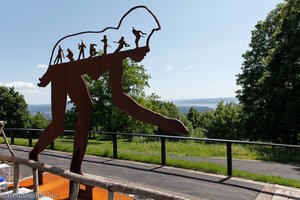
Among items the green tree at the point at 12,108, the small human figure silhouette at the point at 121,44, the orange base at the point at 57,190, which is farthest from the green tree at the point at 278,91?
the green tree at the point at 12,108

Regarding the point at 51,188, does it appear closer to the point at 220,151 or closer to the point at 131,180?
the point at 131,180

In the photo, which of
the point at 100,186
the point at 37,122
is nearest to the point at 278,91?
the point at 100,186

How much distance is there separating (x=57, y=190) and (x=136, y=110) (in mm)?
2573

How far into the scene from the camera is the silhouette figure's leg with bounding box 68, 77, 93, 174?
5.88 metres

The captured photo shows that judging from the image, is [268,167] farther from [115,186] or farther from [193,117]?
[193,117]

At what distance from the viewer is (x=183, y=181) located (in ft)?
24.1

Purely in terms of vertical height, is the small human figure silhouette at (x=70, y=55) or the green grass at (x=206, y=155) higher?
the small human figure silhouette at (x=70, y=55)

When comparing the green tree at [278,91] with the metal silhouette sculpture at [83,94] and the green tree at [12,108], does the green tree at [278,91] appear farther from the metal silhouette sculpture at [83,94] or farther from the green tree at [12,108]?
the green tree at [12,108]

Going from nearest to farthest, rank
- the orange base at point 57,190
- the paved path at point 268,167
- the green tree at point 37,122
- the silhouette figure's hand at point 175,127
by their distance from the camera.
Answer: the silhouette figure's hand at point 175,127
the orange base at point 57,190
the paved path at point 268,167
the green tree at point 37,122

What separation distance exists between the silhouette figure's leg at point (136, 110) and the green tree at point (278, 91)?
36.3ft

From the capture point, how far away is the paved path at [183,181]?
6297mm

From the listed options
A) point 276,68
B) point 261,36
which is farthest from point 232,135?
point 276,68

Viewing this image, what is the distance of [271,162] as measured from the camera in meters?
9.66

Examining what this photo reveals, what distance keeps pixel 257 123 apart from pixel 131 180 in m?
16.7
